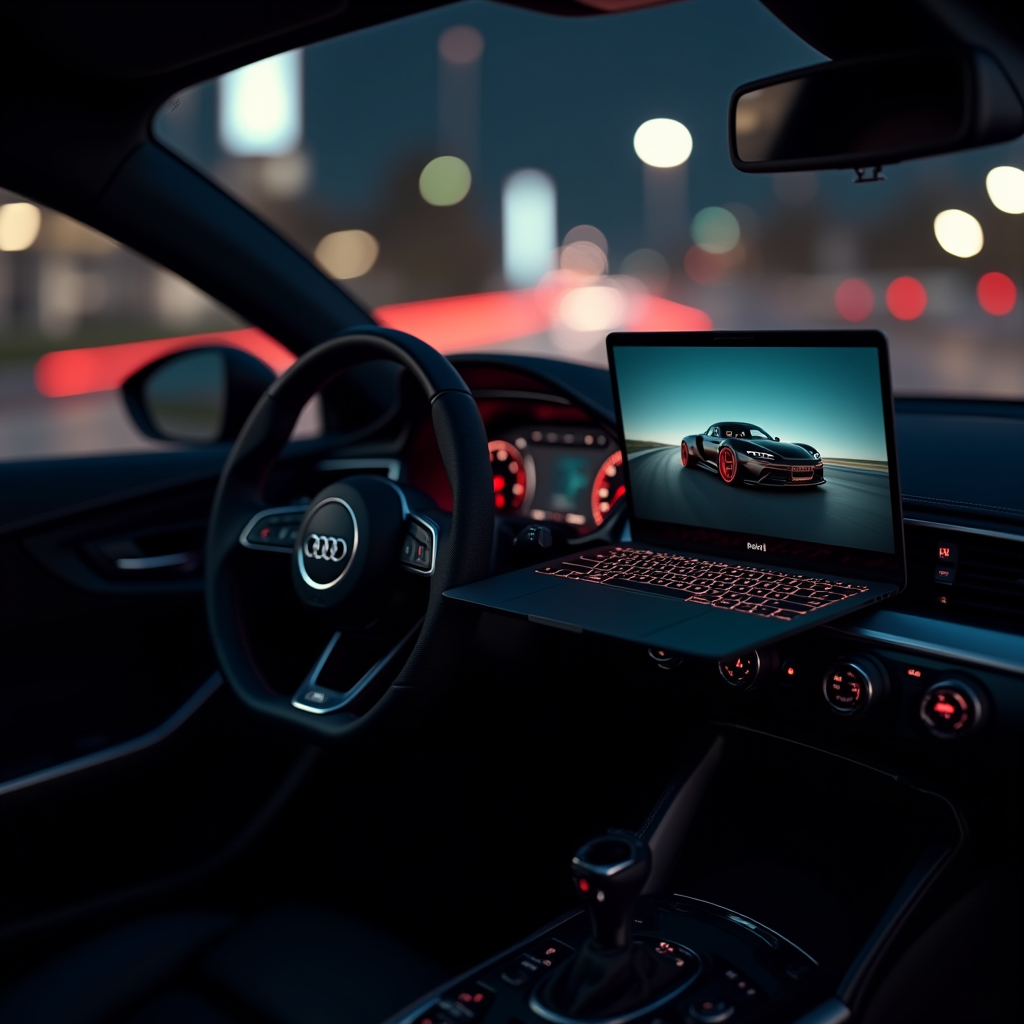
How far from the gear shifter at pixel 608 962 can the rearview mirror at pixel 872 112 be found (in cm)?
112

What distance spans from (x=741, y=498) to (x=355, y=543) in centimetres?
70

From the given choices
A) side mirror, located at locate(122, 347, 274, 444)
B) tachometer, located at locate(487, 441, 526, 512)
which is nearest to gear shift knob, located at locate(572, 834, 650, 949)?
tachometer, located at locate(487, 441, 526, 512)

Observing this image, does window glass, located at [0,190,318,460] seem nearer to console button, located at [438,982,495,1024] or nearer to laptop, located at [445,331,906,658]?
laptop, located at [445,331,906,658]

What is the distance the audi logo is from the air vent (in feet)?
3.34

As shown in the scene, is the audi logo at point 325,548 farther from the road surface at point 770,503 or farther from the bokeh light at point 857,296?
the bokeh light at point 857,296

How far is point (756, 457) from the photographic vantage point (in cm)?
198

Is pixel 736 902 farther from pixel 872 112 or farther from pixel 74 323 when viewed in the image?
pixel 74 323

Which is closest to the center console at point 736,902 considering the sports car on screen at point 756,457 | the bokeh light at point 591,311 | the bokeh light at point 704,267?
the sports car on screen at point 756,457

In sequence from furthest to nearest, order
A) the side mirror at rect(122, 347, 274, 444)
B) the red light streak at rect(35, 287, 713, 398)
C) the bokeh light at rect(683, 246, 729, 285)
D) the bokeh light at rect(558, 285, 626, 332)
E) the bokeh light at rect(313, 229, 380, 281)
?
1. the bokeh light at rect(683, 246, 729, 285)
2. the bokeh light at rect(313, 229, 380, 281)
3. the bokeh light at rect(558, 285, 626, 332)
4. the red light streak at rect(35, 287, 713, 398)
5. the side mirror at rect(122, 347, 274, 444)

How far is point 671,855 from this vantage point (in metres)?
2.16

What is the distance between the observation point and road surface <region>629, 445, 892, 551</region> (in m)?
1.89

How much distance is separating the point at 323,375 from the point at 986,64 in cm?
128

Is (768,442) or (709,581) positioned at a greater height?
(768,442)

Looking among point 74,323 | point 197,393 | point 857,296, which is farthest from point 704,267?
point 197,393
